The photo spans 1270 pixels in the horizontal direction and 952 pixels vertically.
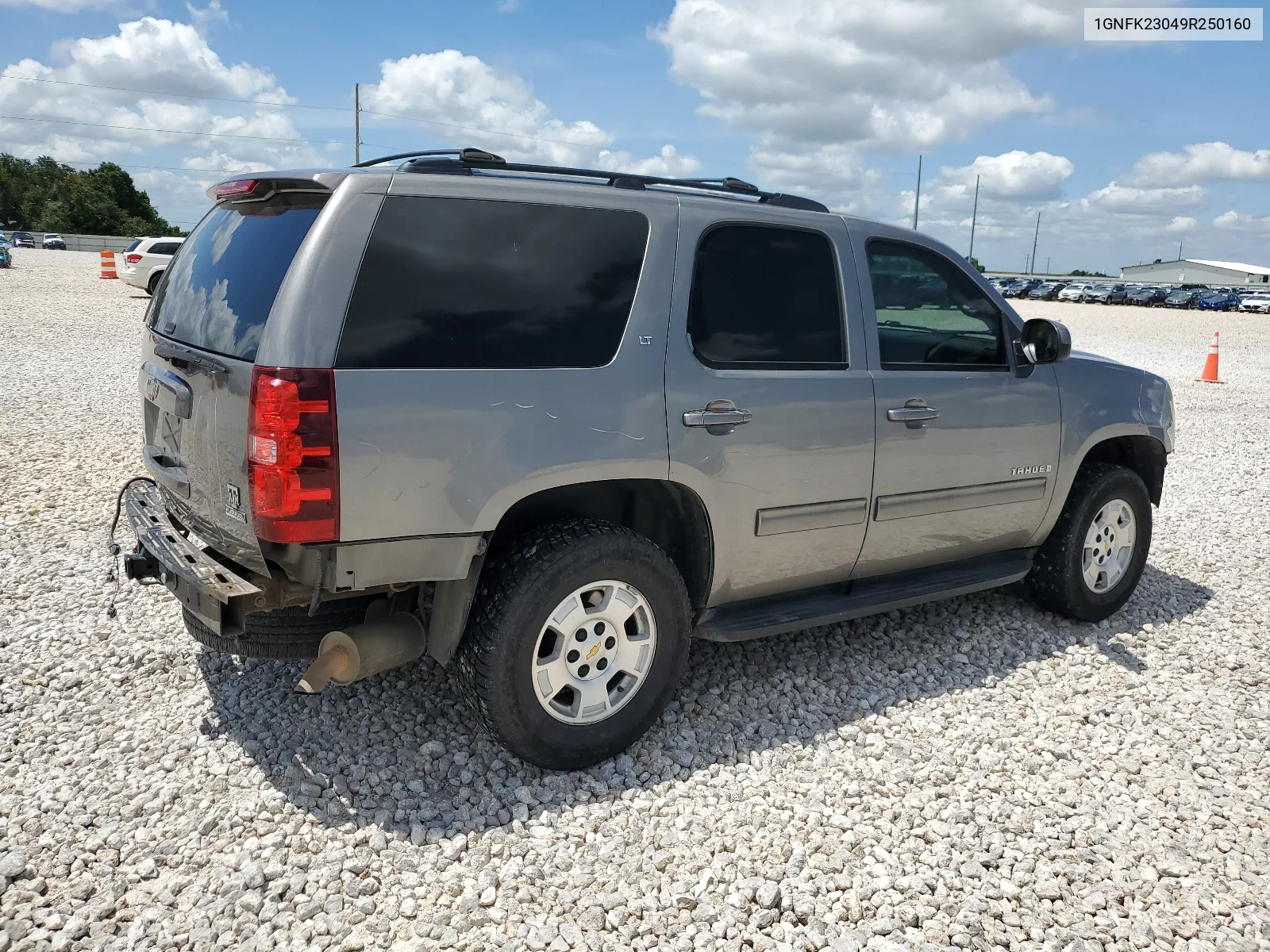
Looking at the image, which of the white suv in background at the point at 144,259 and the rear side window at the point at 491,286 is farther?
the white suv in background at the point at 144,259

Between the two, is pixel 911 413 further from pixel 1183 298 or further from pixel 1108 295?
pixel 1108 295

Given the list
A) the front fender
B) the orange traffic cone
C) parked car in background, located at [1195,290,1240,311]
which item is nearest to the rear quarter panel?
the front fender

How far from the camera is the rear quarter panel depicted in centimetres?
292

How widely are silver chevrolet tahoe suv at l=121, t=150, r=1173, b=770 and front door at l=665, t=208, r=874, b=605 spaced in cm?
1

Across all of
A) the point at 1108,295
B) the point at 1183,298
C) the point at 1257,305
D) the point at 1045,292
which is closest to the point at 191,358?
the point at 1257,305

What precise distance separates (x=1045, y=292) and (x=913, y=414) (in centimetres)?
6000

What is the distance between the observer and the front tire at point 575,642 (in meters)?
3.25

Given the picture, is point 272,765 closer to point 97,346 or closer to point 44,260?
point 97,346

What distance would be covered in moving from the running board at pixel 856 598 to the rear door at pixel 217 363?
181 centimetres

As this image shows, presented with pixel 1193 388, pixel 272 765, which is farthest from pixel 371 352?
pixel 1193 388

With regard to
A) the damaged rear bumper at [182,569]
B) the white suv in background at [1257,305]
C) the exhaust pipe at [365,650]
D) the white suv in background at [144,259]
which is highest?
the white suv in background at [1257,305]

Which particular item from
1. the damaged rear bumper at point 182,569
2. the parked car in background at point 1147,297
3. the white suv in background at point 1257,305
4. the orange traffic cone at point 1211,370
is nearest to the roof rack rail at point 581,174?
the damaged rear bumper at point 182,569

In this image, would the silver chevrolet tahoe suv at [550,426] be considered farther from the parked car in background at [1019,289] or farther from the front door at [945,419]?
the parked car in background at [1019,289]

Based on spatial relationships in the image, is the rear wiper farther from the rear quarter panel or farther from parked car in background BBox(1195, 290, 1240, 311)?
parked car in background BBox(1195, 290, 1240, 311)
